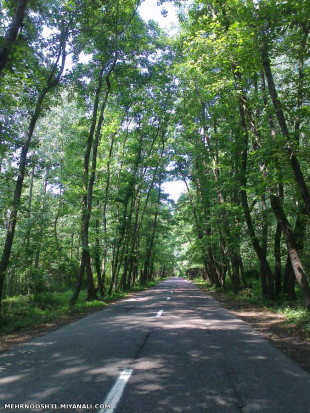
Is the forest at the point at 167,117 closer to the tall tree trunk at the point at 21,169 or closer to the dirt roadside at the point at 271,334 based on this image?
the tall tree trunk at the point at 21,169

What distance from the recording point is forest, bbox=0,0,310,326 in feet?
27.8

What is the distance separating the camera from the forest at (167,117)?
8484 millimetres

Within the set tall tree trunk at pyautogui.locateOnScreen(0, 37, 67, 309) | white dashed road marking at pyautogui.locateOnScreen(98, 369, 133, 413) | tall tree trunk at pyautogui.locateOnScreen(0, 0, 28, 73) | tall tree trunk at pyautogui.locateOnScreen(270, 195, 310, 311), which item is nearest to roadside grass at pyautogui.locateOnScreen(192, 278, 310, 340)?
tall tree trunk at pyautogui.locateOnScreen(270, 195, 310, 311)

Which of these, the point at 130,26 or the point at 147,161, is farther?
the point at 147,161

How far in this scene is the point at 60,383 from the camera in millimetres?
4219

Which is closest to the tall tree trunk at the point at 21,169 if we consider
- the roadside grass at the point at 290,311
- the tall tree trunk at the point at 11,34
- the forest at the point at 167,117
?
the forest at the point at 167,117

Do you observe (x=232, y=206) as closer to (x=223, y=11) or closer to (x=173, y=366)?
(x=223, y=11)

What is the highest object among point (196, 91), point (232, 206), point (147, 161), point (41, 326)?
point (196, 91)

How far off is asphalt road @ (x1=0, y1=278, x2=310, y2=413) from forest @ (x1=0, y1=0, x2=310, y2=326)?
5081 millimetres

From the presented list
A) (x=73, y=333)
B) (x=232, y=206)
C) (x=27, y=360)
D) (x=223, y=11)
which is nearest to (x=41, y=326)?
(x=73, y=333)

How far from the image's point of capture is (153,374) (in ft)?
14.9

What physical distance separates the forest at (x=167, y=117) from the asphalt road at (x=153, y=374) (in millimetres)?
5081

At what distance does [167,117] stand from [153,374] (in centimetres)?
2278

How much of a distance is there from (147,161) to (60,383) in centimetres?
2370
